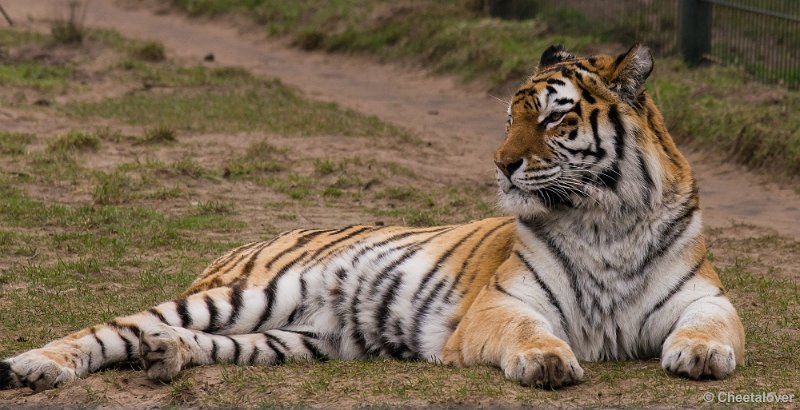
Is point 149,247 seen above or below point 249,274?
below

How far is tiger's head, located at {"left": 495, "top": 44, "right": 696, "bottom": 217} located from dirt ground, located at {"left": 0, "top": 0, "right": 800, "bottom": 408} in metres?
0.97

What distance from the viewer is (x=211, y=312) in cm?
466

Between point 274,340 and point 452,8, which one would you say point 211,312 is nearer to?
point 274,340

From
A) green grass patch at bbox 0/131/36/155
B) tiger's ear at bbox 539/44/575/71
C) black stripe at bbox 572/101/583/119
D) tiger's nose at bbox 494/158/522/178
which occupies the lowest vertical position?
green grass patch at bbox 0/131/36/155

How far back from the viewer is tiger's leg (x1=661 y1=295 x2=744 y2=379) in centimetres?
392

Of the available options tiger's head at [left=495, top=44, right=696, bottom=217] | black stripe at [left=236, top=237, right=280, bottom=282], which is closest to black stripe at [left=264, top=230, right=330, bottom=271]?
black stripe at [left=236, top=237, right=280, bottom=282]

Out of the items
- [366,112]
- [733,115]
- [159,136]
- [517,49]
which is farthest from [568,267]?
[517,49]

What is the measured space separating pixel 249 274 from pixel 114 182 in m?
3.37

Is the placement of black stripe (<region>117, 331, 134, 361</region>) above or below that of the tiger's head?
below

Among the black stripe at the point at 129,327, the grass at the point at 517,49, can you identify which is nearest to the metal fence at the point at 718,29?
the grass at the point at 517,49

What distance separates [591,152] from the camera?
4277 millimetres

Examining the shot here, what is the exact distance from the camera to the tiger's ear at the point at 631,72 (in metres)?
4.30

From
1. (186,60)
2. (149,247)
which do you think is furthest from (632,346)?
(186,60)

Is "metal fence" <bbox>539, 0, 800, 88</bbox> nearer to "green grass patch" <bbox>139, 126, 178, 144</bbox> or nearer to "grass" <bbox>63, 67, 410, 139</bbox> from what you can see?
"grass" <bbox>63, 67, 410, 139</bbox>
